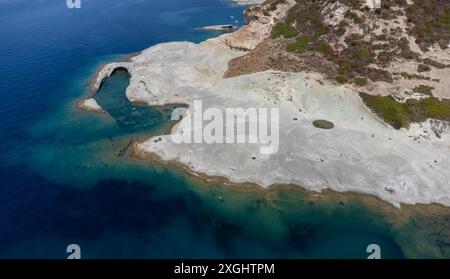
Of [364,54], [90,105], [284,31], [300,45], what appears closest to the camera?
[364,54]

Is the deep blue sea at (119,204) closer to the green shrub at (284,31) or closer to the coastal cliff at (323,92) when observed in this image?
the coastal cliff at (323,92)

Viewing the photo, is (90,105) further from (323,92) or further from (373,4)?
A: (373,4)

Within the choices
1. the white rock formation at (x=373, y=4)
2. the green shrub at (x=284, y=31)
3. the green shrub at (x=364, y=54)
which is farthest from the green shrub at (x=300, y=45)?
the white rock formation at (x=373, y=4)

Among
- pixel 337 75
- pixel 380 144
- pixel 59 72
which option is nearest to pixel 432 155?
pixel 380 144

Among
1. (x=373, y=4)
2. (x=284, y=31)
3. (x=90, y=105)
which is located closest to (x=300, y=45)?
(x=284, y=31)

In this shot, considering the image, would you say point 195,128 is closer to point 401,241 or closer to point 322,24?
point 401,241

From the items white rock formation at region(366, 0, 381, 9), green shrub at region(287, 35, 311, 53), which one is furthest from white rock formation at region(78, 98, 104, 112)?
white rock formation at region(366, 0, 381, 9)

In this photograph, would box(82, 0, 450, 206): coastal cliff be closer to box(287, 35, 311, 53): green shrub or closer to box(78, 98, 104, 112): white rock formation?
box(287, 35, 311, 53): green shrub

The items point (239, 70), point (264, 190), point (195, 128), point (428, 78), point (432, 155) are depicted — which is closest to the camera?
point (264, 190)
